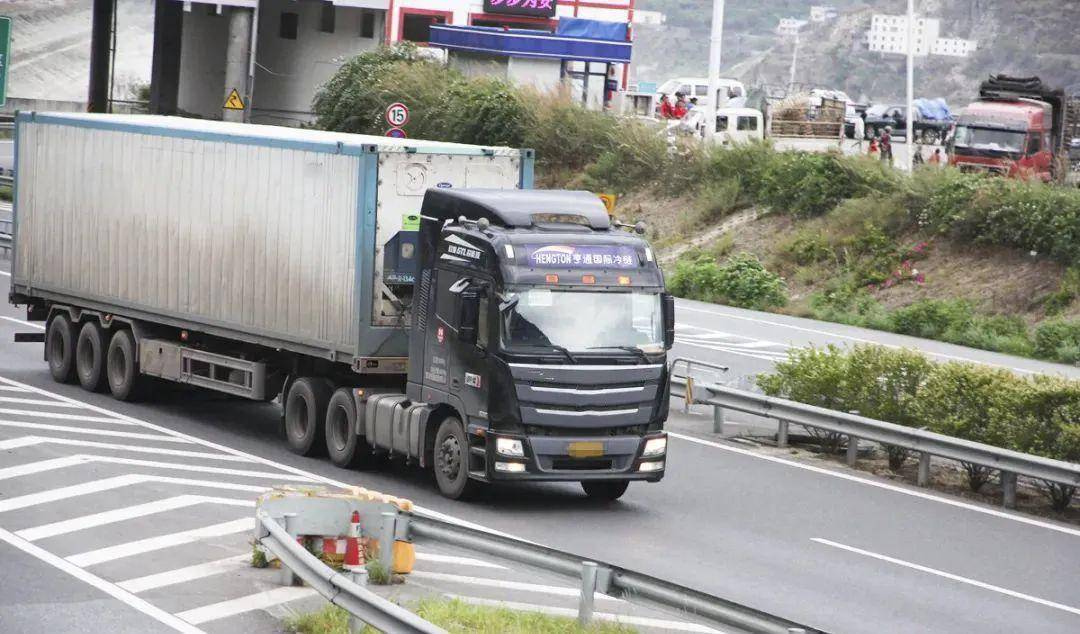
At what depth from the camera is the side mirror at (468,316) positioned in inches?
598

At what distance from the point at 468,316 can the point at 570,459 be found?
1.70 m

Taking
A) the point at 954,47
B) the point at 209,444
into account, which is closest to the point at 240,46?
the point at 209,444

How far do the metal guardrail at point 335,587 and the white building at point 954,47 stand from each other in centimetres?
15235

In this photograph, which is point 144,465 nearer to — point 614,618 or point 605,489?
point 605,489

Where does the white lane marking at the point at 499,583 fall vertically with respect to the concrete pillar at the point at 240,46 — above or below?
below

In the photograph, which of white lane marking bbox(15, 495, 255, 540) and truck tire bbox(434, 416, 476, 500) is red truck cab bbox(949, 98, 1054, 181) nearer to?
truck tire bbox(434, 416, 476, 500)

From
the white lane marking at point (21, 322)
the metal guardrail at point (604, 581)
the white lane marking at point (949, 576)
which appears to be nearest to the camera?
the metal guardrail at point (604, 581)

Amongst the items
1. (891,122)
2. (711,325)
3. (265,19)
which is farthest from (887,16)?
(711,325)

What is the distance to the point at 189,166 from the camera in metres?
19.5

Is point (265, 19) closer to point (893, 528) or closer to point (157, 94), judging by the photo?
point (157, 94)

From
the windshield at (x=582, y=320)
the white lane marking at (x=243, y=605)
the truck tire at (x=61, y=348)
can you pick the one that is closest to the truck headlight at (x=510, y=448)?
the windshield at (x=582, y=320)

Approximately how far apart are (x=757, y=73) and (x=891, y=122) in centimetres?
9477

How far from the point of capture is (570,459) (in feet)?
50.1

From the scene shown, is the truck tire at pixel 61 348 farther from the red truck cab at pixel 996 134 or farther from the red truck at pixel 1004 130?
the red truck cab at pixel 996 134
